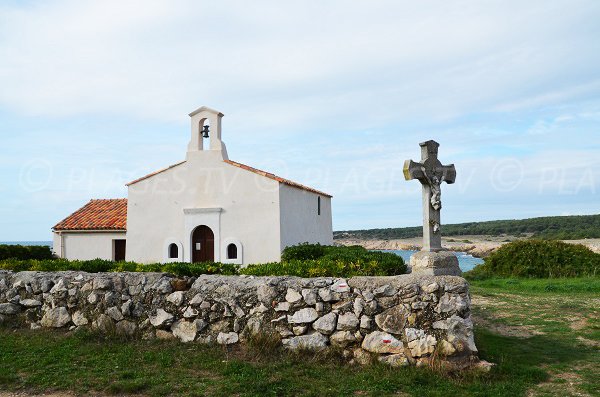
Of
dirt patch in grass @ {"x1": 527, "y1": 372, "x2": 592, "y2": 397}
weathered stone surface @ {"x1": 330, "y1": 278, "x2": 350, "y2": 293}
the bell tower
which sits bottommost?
dirt patch in grass @ {"x1": 527, "y1": 372, "x2": 592, "y2": 397}

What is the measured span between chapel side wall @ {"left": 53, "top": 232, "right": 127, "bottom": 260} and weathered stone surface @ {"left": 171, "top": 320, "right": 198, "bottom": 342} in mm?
17651

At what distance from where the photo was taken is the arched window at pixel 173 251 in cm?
2164

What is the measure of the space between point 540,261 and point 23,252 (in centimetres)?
2239

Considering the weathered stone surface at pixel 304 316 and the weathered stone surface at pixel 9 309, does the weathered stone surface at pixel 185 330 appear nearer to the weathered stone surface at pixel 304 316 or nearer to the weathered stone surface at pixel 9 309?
the weathered stone surface at pixel 304 316

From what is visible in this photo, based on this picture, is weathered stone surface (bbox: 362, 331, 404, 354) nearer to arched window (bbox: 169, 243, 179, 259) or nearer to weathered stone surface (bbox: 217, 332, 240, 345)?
weathered stone surface (bbox: 217, 332, 240, 345)

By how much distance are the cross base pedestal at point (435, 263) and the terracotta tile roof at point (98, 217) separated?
17588mm

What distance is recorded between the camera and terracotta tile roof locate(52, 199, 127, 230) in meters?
24.4

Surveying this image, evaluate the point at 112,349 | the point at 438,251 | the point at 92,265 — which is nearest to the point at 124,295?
the point at 112,349

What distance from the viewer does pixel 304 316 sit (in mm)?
7000

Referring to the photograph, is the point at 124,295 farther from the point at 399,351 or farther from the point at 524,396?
the point at 524,396

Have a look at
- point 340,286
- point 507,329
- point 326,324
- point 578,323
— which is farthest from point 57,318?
point 578,323

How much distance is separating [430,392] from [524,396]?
41.3 inches

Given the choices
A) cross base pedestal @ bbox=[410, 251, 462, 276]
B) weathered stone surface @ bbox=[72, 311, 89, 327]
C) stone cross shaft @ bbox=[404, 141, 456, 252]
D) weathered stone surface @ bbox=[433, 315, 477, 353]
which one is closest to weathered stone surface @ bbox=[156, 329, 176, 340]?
weathered stone surface @ bbox=[72, 311, 89, 327]

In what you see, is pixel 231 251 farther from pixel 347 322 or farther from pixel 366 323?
pixel 366 323
